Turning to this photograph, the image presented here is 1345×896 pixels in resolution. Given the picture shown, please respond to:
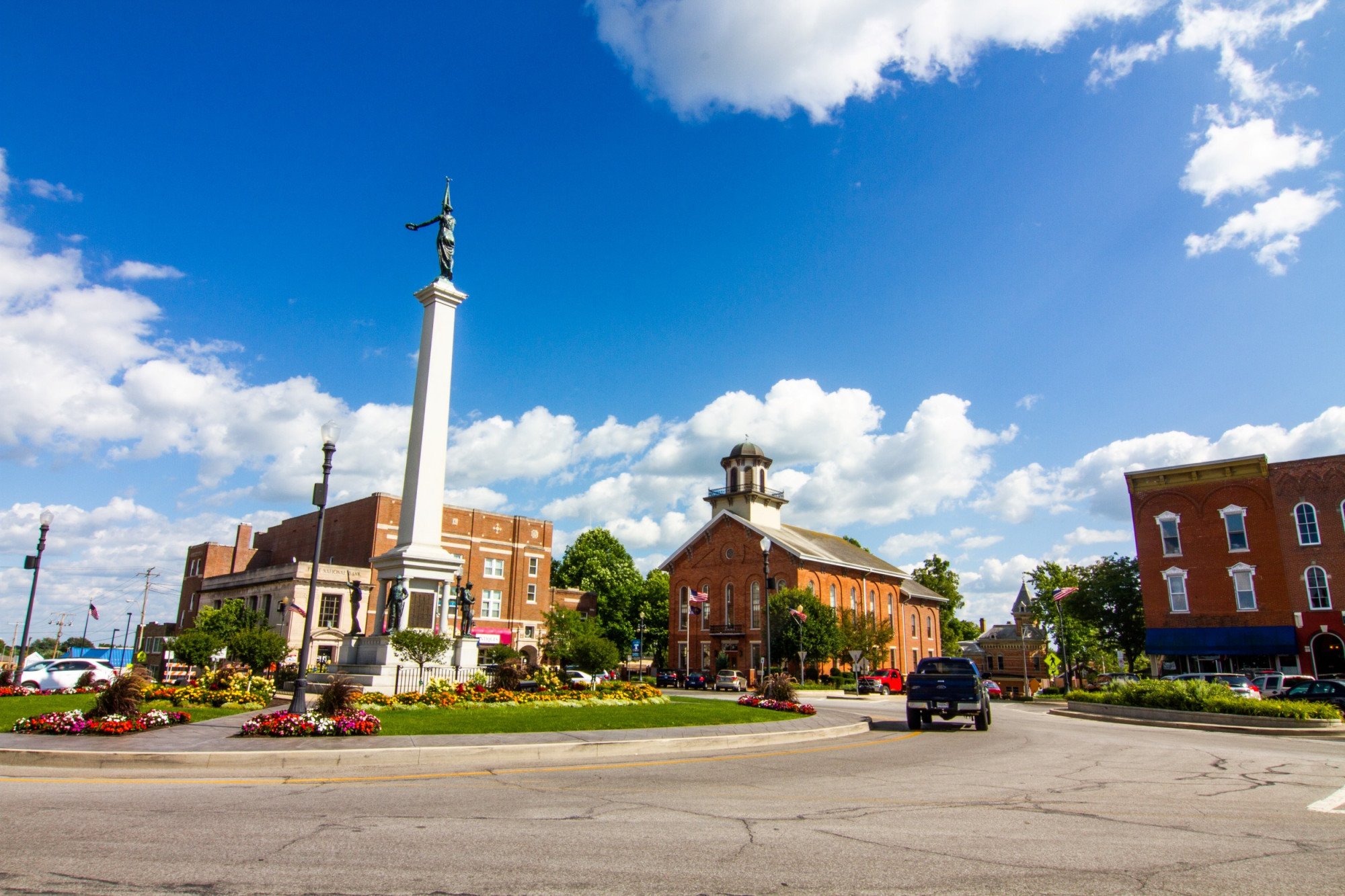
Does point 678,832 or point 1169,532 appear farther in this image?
point 1169,532

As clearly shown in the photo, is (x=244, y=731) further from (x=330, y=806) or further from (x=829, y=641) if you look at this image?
(x=829, y=641)

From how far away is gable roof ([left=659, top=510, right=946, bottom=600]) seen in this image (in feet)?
188

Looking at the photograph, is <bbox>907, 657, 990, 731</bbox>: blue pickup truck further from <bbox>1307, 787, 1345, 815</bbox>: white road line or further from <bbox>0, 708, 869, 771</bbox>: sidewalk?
<bbox>1307, 787, 1345, 815</bbox>: white road line

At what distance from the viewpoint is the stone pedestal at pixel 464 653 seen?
23819 mm

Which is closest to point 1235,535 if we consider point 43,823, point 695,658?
point 695,658

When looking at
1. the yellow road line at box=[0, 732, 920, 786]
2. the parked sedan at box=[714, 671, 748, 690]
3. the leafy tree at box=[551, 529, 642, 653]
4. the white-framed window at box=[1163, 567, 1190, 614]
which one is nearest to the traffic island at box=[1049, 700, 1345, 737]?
the yellow road line at box=[0, 732, 920, 786]

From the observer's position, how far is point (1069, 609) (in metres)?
57.4

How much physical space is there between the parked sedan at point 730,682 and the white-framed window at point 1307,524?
2955cm

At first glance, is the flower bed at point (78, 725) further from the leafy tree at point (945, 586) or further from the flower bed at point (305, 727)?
the leafy tree at point (945, 586)

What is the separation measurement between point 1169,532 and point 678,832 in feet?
154

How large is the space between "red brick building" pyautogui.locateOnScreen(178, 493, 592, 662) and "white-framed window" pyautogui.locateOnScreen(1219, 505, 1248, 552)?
152ft

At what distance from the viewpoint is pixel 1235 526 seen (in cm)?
4212

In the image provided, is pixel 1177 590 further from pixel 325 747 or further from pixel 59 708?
pixel 59 708

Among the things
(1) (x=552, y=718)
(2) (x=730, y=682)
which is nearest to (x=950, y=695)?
(1) (x=552, y=718)
